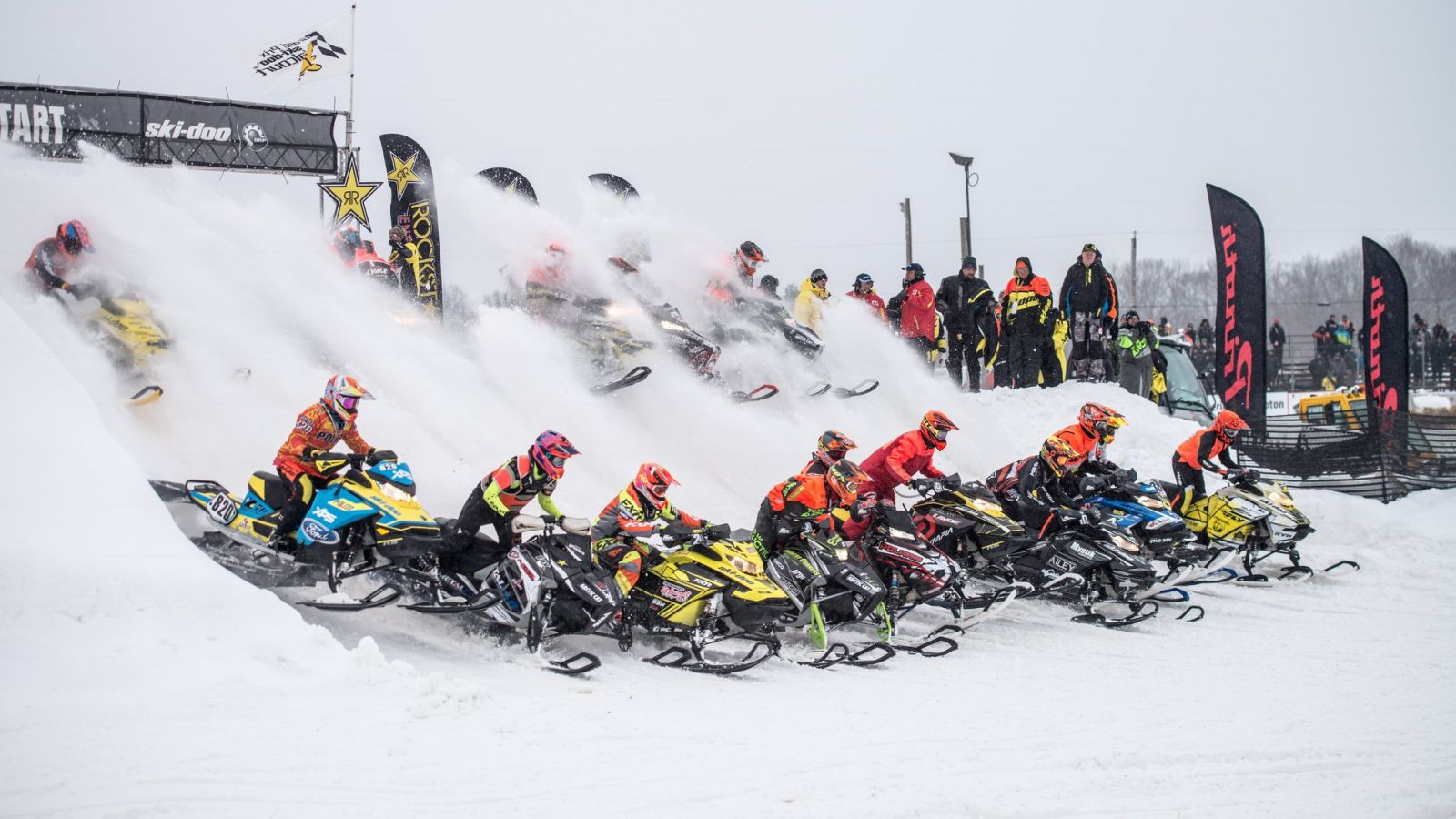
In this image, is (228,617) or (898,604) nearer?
(228,617)

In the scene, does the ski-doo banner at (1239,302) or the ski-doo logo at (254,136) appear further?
the ski-doo logo at (254,136)

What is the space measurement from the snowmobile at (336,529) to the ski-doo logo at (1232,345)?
12900mm

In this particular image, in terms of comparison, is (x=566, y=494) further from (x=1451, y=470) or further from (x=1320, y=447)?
(x=1451, y=470)

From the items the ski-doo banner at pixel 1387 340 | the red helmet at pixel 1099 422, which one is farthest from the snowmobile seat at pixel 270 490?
the ski-doo banner at pixel 1387 340

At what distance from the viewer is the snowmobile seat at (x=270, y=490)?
27.9 feet

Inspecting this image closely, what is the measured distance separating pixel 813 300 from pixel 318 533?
900 centimetres

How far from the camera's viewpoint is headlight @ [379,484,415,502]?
27.0 ft

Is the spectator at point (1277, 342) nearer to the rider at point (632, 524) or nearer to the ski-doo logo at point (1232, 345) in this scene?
the ski-doo logo at point (1232, 345)

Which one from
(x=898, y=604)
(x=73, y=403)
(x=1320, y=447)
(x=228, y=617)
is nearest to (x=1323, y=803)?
(x=898, y=604)

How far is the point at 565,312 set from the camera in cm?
1381

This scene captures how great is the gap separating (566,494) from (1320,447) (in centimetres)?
1025

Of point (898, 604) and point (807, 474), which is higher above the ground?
point (807, 474)

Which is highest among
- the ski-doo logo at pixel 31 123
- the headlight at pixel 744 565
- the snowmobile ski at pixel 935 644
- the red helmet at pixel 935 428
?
the ski-doo logo at pixel 31 123

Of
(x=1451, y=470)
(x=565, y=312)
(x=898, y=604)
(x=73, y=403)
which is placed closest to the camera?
(x=73, y=403)
